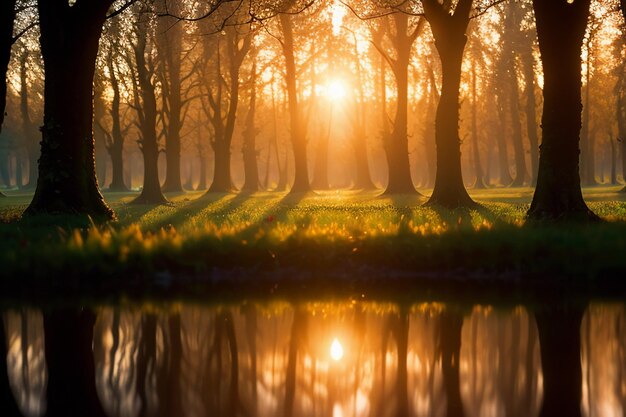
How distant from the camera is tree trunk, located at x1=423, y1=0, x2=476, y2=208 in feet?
73.8

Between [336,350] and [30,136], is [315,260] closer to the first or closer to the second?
[336,350]

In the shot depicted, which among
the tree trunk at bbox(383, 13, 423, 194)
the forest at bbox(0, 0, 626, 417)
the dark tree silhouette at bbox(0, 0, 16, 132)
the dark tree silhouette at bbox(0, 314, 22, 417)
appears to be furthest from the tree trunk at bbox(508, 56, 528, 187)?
the dark tree silhouette at bbox(0, 314, 22, 417)

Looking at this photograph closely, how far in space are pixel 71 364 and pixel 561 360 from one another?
422 cm

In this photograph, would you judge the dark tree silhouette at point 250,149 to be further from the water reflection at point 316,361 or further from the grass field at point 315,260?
the water reflection at point 316,361

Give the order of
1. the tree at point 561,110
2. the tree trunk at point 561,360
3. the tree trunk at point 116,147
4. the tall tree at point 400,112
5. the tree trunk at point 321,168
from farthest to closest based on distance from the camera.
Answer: the tree trunk at point 321,168 < the tree trunk at point 116,147 < the tall tree at point 400,112 < the tree at point 561,110 < the tree trunk at point 561,360

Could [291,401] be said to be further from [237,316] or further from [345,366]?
[237,316]

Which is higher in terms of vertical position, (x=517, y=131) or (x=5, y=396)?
(x=517, y=131)

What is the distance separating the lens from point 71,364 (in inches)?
236

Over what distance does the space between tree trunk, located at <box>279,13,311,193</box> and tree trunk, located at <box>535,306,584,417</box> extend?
34096 millimetres

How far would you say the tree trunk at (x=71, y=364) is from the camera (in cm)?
491

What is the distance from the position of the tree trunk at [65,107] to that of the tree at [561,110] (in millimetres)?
10014

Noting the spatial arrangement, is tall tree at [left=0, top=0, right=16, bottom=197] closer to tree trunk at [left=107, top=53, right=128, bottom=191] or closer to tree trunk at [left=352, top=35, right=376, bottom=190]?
tree trunk at [left=107, top=53, right=128, bottom=191]

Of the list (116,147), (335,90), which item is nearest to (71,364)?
(116,147)

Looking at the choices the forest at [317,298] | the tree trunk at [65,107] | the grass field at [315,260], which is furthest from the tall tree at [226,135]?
the grass field at [315,260]
